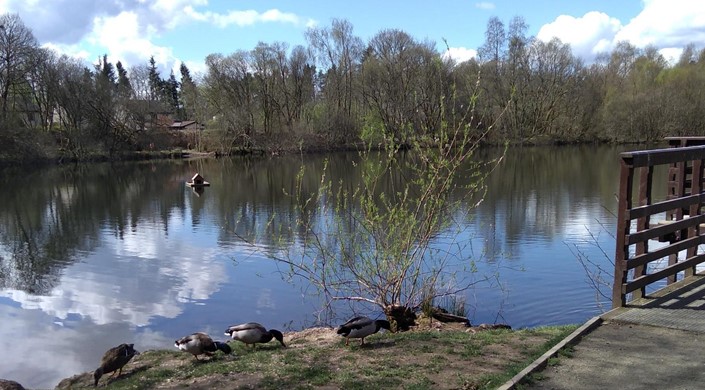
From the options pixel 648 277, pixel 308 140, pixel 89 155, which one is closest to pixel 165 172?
pixel 89 155

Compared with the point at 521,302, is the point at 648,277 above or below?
above

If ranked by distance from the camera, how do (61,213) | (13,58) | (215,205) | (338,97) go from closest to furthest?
(61,213) → (215,205) → (13,58) → (338,97)

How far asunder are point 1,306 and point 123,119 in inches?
2019

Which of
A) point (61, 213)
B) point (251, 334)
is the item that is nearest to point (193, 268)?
point (251, 334)

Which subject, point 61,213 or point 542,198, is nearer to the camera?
point 542,198


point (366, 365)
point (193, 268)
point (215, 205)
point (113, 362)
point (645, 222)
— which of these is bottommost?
point (193, 268)

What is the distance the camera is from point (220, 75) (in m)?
65.0

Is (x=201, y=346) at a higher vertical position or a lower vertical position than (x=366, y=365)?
lower

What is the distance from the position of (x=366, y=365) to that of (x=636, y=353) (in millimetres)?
2506

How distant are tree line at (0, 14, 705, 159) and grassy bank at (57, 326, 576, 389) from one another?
1877 inches

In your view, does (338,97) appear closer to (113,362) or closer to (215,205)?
(215,205)

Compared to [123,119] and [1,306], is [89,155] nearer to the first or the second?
[123,119]

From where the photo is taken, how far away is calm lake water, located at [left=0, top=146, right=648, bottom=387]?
10359 mm

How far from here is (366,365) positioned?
5.74 meters
